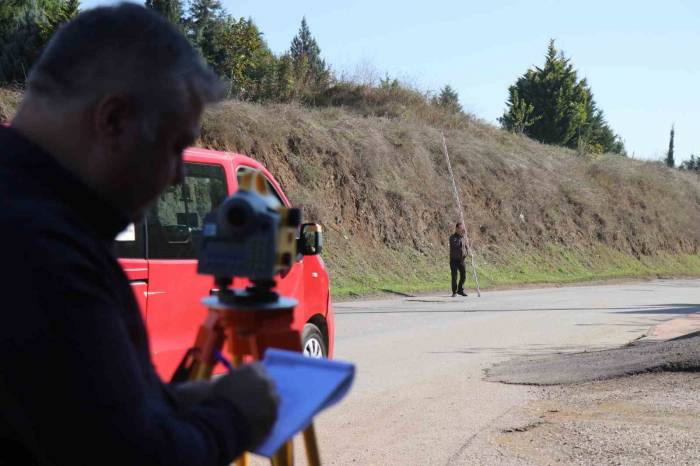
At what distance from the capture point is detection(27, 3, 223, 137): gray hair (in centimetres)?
180

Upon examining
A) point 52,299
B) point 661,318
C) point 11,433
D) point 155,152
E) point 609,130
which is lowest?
point 661,318

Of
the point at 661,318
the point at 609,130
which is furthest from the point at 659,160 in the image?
the point at 661,318

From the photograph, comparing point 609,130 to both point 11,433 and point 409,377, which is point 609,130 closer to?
point 409,377

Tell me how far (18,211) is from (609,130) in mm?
86708

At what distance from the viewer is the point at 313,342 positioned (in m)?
8.28

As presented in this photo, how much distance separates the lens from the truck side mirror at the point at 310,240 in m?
7.32

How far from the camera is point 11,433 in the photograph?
1663mm

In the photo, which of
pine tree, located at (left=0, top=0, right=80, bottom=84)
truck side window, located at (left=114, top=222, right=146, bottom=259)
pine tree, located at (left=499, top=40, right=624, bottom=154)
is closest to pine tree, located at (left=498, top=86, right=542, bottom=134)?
pine tree, located at (left=499, top=40, right=624, bottom=154)

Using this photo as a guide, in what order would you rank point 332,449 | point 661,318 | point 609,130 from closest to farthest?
point 332,449, point 661,318, point 609,130

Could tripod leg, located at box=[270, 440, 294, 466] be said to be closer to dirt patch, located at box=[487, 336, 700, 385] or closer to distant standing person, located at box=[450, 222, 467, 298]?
dirt patch, located at box=[487, 336, 700, 385]

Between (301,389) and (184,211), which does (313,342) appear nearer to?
(184,211)

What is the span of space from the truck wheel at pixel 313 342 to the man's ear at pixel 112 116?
6259 mm

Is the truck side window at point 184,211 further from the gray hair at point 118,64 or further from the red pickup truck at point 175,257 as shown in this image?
the gray hair at point 118,64

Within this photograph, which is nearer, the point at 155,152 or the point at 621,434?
the point at 155,152
